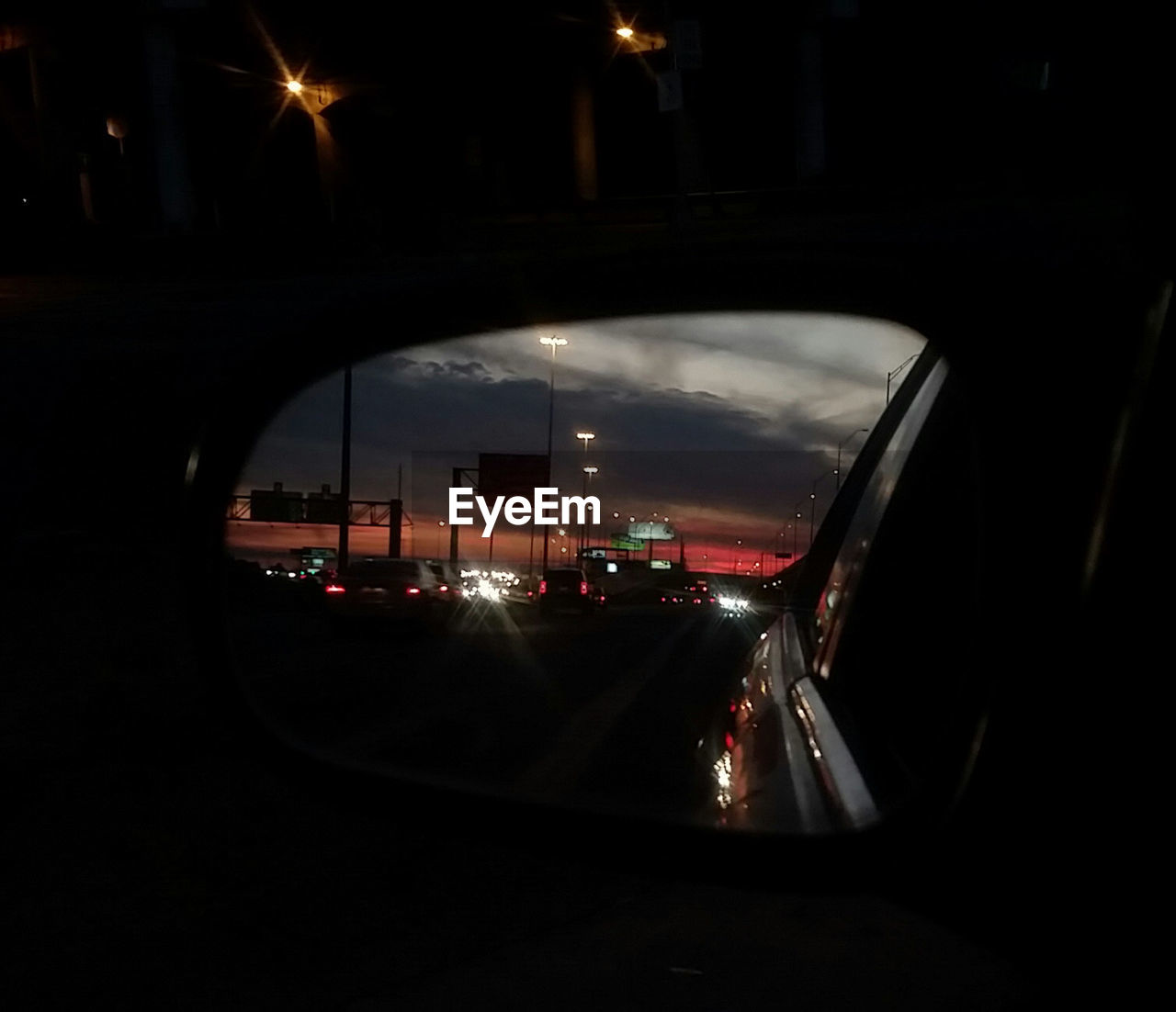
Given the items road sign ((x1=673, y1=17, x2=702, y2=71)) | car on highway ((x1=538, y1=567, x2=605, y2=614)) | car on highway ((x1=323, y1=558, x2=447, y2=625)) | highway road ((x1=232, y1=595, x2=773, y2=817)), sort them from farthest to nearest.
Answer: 1. road sign ((x1=673, y1=17, x2=702, y2=71))
2. car on highway ((x1=323, y1=558, x2=447, y2=625))
3. car on highway ((x1=538, y1=567, x2=605, y2=614))
4. highway road ((x1=232, y1=595, x2=773, y2=817))

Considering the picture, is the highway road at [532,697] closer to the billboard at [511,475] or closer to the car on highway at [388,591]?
the car on highway at [388,591]

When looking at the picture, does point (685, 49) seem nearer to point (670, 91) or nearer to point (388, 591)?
point (670, 91)

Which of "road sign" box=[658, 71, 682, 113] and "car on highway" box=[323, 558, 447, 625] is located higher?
"road sign" box=[658, 71, 682, 113]

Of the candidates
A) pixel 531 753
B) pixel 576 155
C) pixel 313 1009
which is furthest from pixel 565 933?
pixel 576 155

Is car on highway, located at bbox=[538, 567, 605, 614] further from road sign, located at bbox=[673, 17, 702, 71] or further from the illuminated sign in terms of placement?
road sign, located at bbox=[673, 17, 702, 71]

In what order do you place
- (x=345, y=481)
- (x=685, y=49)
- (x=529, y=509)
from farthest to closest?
(x=685, y=49), (x=345, y=481), (x=529, y=509)

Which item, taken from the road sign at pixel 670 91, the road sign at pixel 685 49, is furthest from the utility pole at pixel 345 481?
the road sign at pixel 670 91

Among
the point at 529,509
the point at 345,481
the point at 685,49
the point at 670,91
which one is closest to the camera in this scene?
the point at 529,509

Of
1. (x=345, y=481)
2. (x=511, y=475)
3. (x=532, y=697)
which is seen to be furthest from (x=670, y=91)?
(x=532, y=697)

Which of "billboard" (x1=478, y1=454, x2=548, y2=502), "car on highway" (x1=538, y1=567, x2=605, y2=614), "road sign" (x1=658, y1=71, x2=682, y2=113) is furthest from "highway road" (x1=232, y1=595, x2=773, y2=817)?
"road sign" (x1=658, y1=71, x2=682, y2=113)

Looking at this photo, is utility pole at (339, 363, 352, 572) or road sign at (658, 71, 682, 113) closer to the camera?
utility pole at (339, 363, 352, 572)

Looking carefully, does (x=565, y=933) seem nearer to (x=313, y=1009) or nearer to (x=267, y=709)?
(x=313, y=1009)

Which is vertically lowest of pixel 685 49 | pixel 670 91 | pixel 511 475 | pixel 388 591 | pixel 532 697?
pixel 532 697

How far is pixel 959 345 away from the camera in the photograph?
1.51 metres
